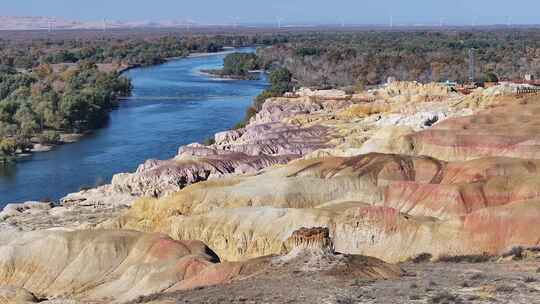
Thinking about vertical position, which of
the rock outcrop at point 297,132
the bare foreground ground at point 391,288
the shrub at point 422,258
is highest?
the bare foreground ground at point 391,288

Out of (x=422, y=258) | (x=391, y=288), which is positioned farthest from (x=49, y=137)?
(x=391, y=288)

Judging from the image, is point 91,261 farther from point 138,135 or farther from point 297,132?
point 138,135

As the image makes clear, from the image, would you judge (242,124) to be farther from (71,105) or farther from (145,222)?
(145,222)

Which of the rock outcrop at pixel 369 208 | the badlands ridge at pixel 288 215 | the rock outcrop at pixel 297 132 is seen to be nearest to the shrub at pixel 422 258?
the badlands ridge at pixel 288 215

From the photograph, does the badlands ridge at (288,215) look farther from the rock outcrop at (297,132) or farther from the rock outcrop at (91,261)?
the rock outcrop at (297,132)

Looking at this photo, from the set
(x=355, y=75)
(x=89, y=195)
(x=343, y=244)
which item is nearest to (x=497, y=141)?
(x=343, y=244)
